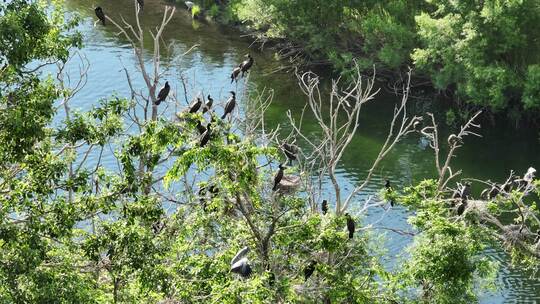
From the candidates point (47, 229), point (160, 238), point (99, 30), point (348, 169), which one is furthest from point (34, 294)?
point (99, 30)

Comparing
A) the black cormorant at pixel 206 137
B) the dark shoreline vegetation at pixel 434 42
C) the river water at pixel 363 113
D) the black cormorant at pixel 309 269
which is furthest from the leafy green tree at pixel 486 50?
the black cormorant at pixel 206 137

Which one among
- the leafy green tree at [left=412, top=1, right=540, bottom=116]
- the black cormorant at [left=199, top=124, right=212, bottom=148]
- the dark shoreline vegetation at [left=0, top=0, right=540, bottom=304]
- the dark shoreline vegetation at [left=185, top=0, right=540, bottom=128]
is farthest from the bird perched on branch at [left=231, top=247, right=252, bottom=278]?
the leafy green tree at [left=412, top=1, right=540, bottom=116]

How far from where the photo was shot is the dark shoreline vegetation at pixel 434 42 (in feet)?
107

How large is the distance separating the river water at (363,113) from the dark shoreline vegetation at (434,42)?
1261 mm

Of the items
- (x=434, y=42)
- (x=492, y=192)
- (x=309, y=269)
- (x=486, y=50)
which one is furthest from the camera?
(x=434, y=42)

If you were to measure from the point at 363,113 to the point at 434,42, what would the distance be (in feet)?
18.9

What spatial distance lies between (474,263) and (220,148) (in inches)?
230

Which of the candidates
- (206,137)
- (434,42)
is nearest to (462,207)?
(206,137)

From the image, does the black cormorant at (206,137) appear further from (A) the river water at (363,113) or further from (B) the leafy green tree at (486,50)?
(B) the leafy green tree at (486,50)

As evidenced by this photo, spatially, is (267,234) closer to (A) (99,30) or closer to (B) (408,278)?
(B) (408,278)

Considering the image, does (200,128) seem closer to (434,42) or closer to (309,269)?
(309,269)

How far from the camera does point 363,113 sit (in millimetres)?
38781

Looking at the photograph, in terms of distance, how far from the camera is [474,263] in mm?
15242

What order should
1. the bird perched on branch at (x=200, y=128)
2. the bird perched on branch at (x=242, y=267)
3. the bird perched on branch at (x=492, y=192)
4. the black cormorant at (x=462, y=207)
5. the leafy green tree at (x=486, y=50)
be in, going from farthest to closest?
the leafy green tree at (x=486, y=50), the bird perched on branch at (x=492, y=192), the black cormorant at (x=462, y=207), the bird perched on branch at (x=200, y=128), the bird perched on branch at (x=242, y=267)
